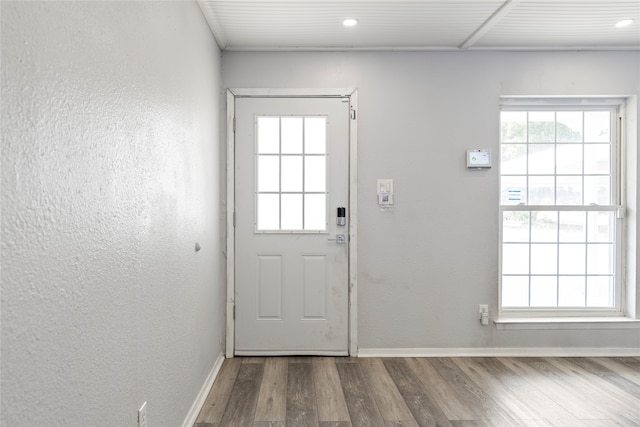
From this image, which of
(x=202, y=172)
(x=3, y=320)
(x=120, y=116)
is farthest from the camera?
(x=202, y=172)

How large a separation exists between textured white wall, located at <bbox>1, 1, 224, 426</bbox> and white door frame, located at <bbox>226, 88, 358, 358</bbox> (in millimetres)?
924

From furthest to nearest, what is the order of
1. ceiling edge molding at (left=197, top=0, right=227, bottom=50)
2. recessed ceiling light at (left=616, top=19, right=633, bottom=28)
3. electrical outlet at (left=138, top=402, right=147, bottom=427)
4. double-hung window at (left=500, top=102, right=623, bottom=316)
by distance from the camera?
double-hung window at (left=500, top=102, right=623, bottom=316), recessed ceiling light at (left=616, top=19, right=633, bottom=28), ceiling edge molding at (left=197, top=0, right=227, bottom=50), electrical outlet at (left=138, top=402, right=147, bottom=427)

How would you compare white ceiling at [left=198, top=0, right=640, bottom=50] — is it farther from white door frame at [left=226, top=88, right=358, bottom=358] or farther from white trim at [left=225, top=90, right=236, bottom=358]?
white trim at [left=225, top=90, right=236, bottom=358]

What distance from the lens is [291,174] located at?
313cm

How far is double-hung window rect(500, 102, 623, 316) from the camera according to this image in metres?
3.27

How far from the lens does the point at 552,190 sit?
3.27 meters

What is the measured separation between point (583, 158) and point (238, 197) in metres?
2.92

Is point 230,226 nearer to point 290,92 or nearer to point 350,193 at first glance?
point 350,193

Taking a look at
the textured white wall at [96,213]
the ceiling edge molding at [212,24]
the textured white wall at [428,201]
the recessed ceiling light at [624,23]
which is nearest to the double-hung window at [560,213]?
the textured white wall at [428,201]

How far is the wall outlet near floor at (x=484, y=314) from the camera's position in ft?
10.2

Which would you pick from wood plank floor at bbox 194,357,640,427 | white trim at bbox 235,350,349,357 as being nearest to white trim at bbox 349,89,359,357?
white trim at bbox 235,350,349,357

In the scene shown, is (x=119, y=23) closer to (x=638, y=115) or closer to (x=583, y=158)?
(x=583, y=158)

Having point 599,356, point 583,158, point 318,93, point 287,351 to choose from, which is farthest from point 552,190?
point 287,351

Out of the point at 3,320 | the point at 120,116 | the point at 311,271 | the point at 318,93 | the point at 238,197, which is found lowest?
the point at 311,271
